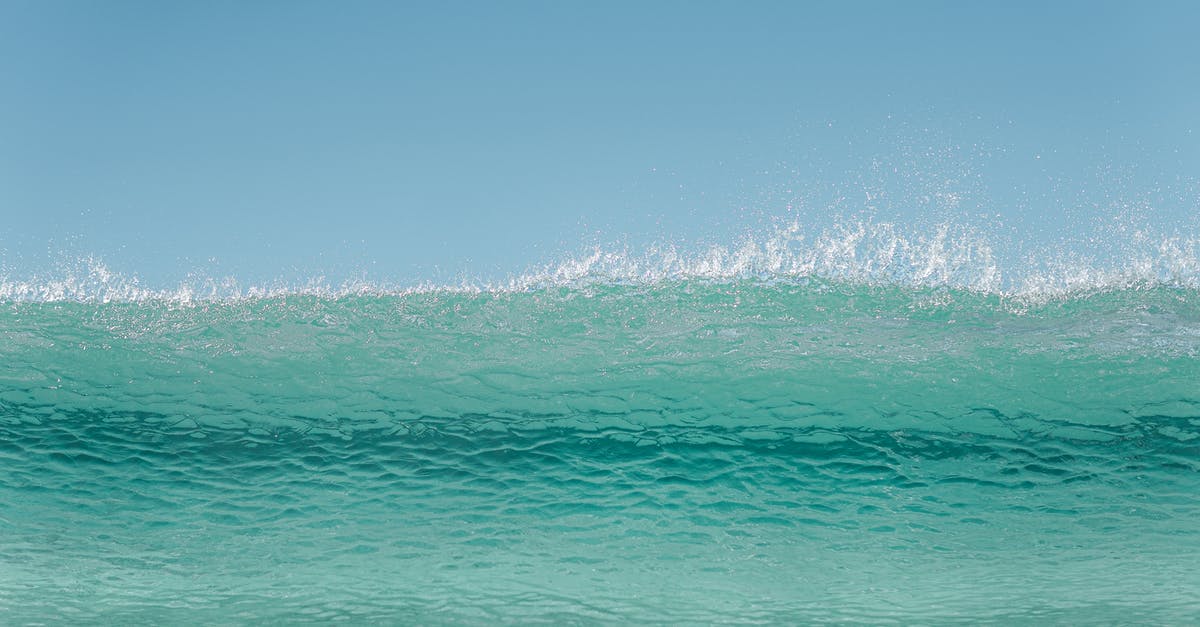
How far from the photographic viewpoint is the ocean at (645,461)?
6.78 m

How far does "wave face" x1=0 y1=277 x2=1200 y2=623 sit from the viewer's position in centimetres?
678

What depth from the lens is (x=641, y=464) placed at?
6.91 m

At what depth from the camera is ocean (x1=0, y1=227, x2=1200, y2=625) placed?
6777mm

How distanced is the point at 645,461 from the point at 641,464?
0.14 ft

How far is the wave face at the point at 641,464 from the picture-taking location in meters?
6.78

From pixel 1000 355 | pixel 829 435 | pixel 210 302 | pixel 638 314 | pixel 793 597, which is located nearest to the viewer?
pixel 793 597

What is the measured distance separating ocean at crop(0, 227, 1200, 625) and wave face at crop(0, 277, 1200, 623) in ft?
0.08

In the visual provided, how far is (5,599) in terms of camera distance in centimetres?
714

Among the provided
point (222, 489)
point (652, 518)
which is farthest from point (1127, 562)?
point (222, 489)

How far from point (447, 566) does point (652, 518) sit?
64.3 inches

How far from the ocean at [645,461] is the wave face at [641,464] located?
2 centimetres

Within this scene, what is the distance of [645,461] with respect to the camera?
6.93m

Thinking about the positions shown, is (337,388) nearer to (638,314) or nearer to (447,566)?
(447,566)

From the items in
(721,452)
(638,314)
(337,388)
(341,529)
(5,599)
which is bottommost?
(5,599)
